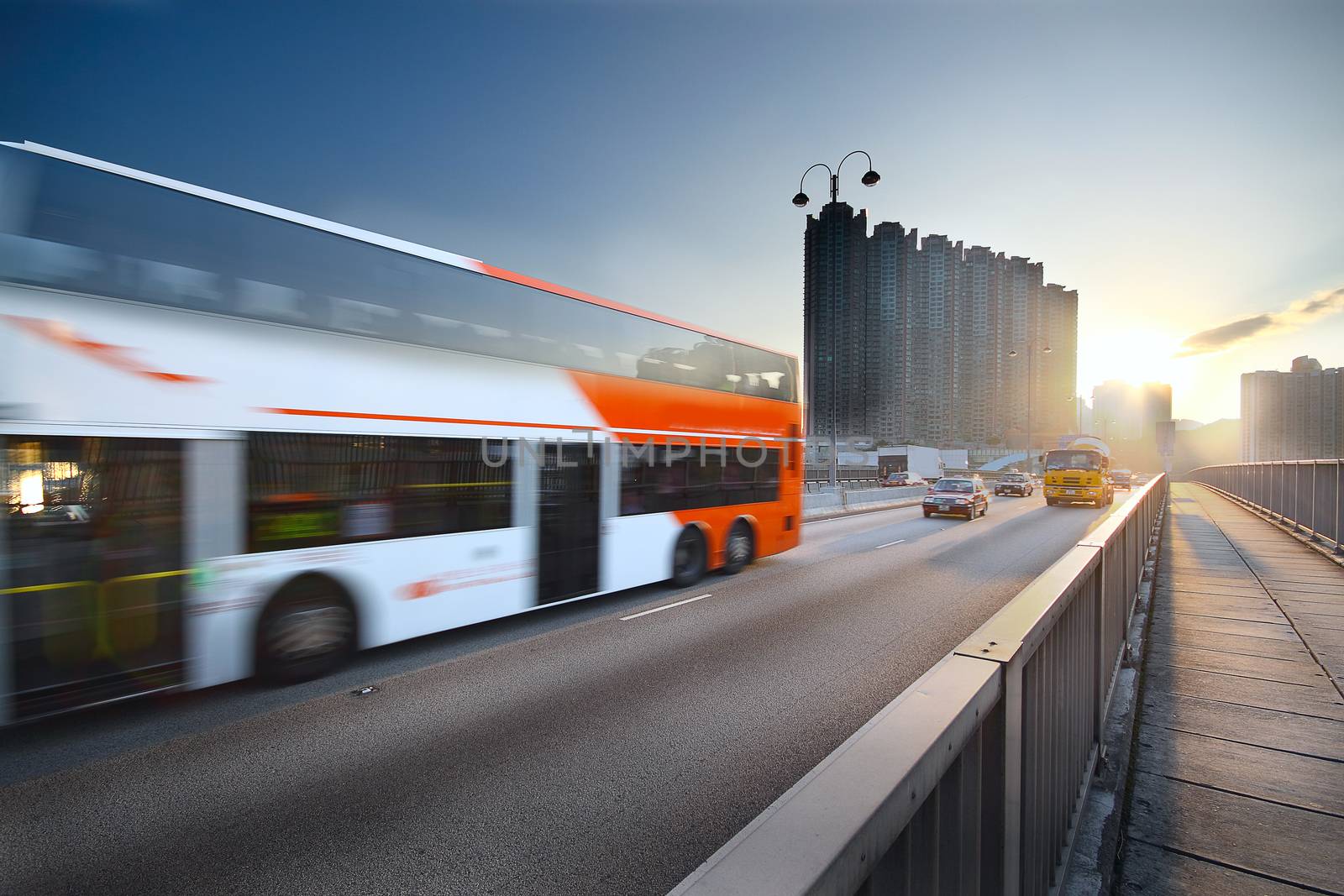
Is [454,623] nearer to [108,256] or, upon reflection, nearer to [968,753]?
[108,256]

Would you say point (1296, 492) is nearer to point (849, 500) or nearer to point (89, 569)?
point (849, 500)

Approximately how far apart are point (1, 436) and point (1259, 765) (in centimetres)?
846

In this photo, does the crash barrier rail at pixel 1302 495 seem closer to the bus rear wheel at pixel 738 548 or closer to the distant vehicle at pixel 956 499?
the distant vehicle at pixel 956 499

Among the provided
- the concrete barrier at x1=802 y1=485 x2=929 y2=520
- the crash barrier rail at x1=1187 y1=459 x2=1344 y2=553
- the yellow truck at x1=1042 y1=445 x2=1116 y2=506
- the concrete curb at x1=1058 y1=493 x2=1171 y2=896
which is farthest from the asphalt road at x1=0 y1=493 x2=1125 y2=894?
the yellow truck at x1=1042 y1=445 x2=1116 y2=506

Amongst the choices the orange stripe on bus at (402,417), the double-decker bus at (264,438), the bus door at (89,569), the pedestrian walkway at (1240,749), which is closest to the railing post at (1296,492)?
the pedestrian walkway at (1240,749)

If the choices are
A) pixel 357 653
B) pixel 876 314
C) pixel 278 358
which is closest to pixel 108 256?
pixel 278 358

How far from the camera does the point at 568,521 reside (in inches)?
312

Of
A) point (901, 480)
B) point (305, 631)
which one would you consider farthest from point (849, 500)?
point (901, 480)

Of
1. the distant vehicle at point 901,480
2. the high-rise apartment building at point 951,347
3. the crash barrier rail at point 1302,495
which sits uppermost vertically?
the high-rise apartment building at point 951,347

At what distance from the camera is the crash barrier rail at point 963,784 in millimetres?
943

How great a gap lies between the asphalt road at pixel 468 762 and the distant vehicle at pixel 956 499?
14.8 m

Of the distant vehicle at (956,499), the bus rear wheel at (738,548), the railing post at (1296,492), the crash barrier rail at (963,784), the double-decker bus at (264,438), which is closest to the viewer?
the crash barrier rail at (963,784)

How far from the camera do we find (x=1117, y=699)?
454cm

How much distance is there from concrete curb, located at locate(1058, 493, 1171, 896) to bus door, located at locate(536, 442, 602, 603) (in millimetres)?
5731
